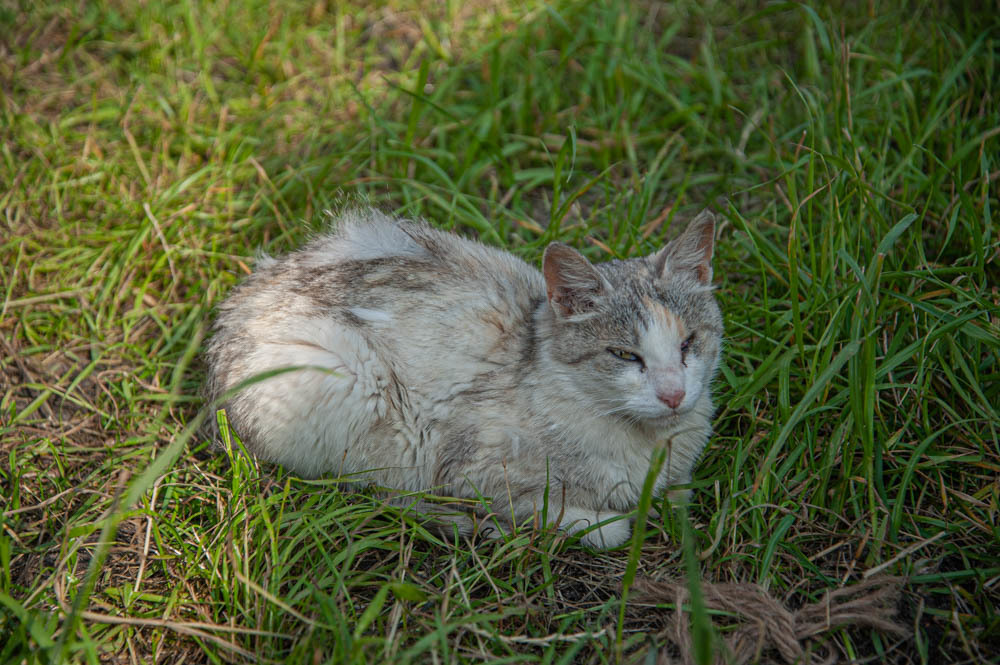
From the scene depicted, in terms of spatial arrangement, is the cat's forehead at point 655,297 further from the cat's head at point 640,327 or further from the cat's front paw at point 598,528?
the cat's front paw at point 598,528

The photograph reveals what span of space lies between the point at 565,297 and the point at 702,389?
65 centimetres

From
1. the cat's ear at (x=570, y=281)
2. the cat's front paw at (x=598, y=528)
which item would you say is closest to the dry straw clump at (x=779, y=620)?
the cat's front paw at (x=598, y=528)

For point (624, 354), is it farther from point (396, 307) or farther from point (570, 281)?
point (396, 307)

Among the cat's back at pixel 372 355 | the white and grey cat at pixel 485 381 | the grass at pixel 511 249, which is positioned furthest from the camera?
the cat's back at pixel 372 355

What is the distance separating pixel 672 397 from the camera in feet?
9.39

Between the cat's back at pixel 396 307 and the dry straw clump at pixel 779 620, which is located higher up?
the cat's back at pixel 396 307

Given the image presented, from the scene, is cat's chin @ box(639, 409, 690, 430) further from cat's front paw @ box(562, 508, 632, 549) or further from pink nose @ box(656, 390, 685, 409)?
cat's front paw @ box(562, 508, 632, 549)

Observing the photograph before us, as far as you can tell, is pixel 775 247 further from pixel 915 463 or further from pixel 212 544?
pixel 212 544

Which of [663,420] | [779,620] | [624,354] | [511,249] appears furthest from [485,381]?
[779,620]

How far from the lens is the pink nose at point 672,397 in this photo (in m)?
2.86

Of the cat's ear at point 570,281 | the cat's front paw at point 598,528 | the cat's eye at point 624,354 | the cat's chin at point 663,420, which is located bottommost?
the cat's front paw at point 598,528

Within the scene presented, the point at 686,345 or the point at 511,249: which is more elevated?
the point at 686,345

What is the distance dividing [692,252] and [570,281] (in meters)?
0.53

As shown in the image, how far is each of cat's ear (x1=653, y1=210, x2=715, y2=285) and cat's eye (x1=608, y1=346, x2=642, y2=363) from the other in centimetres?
37
